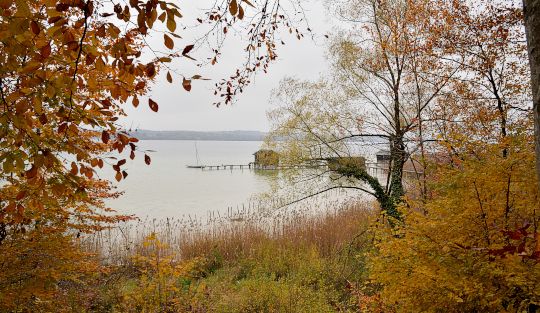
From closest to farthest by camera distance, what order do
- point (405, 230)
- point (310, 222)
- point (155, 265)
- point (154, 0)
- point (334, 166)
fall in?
point (154, 0) < point (405, 230) < point (155, 265) < point (334, 166) < point (310, 222)

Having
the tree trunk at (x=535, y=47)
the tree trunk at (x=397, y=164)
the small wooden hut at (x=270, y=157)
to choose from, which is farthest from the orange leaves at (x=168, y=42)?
the small wooden hut at (x=270, y=157)

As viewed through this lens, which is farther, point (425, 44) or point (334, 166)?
point (334, 166)

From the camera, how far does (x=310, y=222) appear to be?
35.6 ft

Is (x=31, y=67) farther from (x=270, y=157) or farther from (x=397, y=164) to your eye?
(x=270, y=157)

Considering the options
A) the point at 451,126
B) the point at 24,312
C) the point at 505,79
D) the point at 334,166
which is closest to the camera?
the point at 24,312

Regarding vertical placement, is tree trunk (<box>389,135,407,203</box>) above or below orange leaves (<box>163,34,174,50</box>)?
below

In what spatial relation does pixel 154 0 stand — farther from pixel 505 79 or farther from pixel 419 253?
pixel 505 79

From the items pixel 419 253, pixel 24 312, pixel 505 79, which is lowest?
pixel 24 312

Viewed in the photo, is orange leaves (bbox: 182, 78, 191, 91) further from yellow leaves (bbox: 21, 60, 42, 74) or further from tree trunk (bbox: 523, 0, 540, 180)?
tree trunk (bbox: 523, 0, 540, 180)

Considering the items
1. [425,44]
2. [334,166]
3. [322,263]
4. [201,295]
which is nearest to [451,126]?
[425,44]

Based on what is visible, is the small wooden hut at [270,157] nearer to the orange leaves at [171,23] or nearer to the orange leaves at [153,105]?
the orange leaves at [153,105]

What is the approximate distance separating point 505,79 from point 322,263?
18.5 feet

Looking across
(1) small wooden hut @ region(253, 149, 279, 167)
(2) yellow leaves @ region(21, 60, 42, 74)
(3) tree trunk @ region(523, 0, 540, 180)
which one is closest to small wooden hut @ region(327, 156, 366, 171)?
(1) small wooden hut @ region(253, 149, 279, 167)

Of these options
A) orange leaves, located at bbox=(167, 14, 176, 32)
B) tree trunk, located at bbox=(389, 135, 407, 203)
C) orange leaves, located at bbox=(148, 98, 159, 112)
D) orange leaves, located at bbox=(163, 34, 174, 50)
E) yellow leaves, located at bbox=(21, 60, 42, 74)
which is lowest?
tree trunk, located at bbox=(389, 135, 407, 203)
